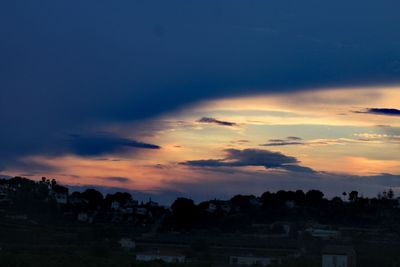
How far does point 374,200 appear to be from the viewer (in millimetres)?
76688

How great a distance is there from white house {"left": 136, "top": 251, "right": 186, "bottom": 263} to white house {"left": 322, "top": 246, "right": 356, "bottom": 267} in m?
7.18

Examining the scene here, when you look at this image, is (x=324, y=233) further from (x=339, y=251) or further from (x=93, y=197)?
(x=93, y=197)

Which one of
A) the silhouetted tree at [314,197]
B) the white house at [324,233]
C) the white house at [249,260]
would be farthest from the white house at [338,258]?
the silhouetted tree at [314,197]

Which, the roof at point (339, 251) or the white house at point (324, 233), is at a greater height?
the white house at point (324, 233)

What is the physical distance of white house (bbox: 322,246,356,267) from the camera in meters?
39.5

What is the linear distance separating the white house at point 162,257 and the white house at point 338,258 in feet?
23.5

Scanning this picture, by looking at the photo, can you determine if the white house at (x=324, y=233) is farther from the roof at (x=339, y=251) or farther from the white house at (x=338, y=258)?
the white house at (x=338, y=258)

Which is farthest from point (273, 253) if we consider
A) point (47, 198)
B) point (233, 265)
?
point (47, 198)

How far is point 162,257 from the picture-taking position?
4109 centimetres

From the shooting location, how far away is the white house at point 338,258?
130 feet

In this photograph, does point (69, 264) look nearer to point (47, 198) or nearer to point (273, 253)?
point (273, 253)

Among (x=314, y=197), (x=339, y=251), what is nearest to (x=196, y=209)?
(x=314, y=197)

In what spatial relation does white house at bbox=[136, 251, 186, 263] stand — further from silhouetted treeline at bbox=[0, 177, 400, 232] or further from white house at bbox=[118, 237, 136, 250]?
silhouetted treeline at bbox=[0, 177, 400, 232]

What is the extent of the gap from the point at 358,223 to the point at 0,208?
29130 mm
